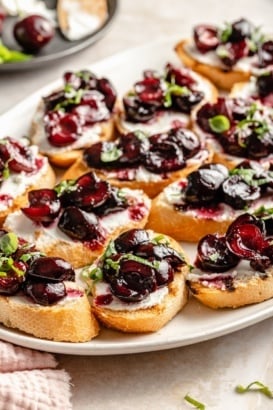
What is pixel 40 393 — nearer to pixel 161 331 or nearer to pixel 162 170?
pixel 161 331

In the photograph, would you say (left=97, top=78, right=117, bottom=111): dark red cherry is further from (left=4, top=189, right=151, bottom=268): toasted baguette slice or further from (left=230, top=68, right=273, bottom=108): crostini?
(left=4, top=189, right=151, bottom=268): toasted baguette slice

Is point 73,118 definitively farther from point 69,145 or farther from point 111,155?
point 111,155

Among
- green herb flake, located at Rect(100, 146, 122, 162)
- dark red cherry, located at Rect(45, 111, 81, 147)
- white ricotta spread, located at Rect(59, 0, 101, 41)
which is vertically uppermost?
dark red cherry, located at Rect(45, 111, 81, 147)

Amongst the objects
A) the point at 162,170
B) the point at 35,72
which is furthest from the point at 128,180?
the point at 35,72

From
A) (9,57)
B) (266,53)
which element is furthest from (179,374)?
(9,57)

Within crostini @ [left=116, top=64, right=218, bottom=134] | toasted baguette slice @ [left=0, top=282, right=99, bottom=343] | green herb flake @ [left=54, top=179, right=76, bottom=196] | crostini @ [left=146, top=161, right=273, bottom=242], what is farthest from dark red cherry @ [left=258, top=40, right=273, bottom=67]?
toasted baguette slice @ [left=0, top=282, right=99, bottom=343]

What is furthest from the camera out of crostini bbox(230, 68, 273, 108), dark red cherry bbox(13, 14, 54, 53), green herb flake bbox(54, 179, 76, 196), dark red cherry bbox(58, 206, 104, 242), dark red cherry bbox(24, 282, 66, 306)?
dark red cherry bbox(13, 14, 54, 53)

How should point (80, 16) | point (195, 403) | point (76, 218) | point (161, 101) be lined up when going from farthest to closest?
point (80, 16) < point (161, 101) < point (76, 218) < point (195, 403)
